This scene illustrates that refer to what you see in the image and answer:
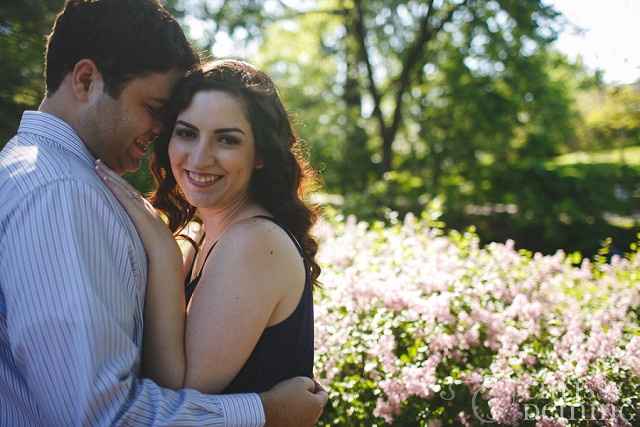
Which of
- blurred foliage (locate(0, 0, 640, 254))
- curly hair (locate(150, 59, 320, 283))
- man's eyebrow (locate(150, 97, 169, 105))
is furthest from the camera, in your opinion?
blurred foliage (locate(0, 0, 640, 254))

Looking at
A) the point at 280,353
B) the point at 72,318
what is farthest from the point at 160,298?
the point at 280,353

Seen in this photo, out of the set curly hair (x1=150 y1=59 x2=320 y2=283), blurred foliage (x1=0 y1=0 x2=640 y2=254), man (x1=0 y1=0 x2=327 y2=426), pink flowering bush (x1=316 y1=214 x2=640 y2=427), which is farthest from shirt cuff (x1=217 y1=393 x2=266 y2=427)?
blurred foliage (x1=0 y1=0 x2=640 y2=254)

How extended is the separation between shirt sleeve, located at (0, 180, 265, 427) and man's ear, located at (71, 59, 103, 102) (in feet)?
1.42

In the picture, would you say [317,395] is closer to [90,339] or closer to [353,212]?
[90,339]

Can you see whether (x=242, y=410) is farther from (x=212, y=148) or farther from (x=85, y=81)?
(x=85, y=81)

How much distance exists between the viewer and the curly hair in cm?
198

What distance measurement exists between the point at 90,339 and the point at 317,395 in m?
0.92

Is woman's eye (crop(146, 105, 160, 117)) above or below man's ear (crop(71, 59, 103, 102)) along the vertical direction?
below

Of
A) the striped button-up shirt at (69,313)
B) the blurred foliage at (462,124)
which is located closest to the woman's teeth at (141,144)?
the striped button-up shirt at (69,313)

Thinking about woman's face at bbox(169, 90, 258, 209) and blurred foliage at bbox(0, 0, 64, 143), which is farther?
blurred foliage at bbox(0, 0, 64, 143)

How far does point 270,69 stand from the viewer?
1652cm

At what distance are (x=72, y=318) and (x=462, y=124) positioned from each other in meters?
11.3

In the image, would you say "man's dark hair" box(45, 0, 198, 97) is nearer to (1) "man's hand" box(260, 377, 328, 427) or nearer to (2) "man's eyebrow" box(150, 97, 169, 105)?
(2) "man's eyebrow" box(150, 97, 169, 105)

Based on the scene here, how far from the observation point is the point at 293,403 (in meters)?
1.84
